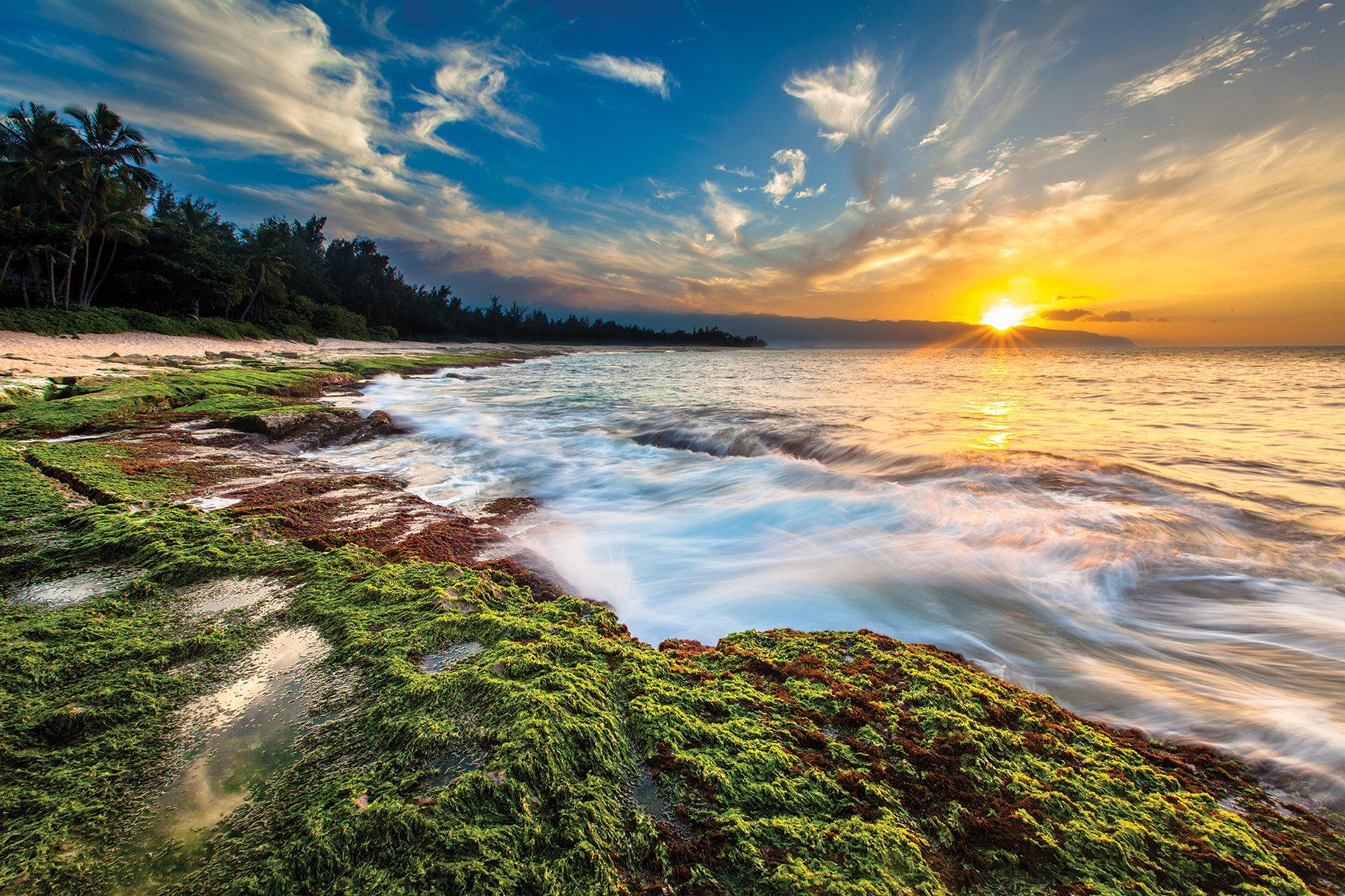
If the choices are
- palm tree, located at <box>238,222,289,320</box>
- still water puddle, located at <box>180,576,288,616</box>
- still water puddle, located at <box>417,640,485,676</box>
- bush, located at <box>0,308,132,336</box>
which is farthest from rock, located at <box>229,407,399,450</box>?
palm tree, located at <box>238,222,289,320</box>

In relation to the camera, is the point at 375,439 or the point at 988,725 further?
the point at 375,439

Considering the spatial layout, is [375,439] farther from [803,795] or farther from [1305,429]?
[1305,429]

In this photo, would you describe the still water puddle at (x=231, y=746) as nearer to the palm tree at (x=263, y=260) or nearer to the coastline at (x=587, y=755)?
the coastline at (x=587, y=755)

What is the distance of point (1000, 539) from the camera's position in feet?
17.4

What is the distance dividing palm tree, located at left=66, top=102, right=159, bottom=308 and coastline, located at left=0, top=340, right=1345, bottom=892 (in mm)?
43195

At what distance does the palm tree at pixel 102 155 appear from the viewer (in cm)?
2917

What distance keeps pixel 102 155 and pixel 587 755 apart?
4756 cm

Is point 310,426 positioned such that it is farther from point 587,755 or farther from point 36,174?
point 36,174

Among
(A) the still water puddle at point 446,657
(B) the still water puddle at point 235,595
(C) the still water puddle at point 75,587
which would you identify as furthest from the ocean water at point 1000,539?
(C) the still water puddle at point 75,587

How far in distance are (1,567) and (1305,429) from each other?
757 inches

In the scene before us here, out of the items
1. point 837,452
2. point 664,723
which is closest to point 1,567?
point 664,723

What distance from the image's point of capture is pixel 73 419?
6457 mm

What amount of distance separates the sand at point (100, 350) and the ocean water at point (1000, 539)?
23.4ft

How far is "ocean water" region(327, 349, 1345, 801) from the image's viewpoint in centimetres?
319
